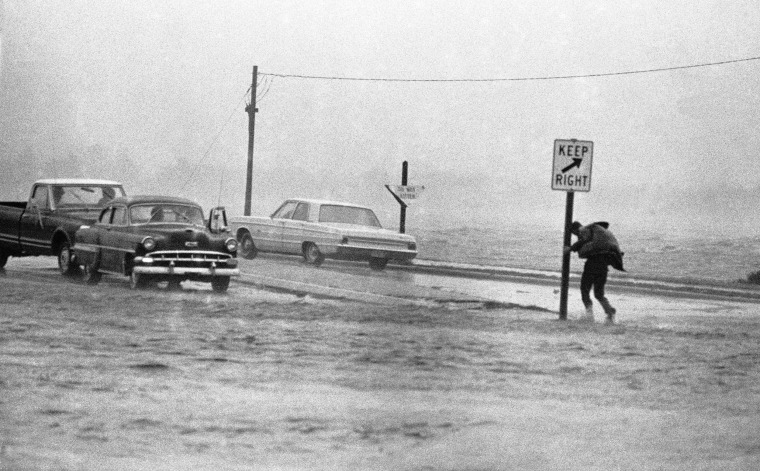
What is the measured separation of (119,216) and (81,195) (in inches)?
118

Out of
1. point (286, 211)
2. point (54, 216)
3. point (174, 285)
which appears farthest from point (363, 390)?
point (286, 211)

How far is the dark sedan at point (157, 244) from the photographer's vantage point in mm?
20094

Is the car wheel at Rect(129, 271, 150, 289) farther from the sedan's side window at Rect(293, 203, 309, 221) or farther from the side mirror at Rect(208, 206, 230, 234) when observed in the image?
the sedan's side window at Rect(293, 203, 309, 221)

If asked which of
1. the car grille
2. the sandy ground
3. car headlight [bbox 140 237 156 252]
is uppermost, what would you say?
car headlight [bbox 140 237 156 252]

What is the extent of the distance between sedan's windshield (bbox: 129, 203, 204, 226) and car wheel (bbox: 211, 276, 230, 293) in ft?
4.14

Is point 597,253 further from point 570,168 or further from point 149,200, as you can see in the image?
point 149,200

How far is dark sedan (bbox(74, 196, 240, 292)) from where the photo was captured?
20.1m

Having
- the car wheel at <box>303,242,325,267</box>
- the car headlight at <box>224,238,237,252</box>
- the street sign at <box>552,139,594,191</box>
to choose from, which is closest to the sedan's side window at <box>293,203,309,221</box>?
the car wheel at <box>303,242,325,267</box>

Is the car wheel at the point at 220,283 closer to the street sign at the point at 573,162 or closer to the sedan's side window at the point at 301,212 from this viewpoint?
the street sign at the point at 573,162

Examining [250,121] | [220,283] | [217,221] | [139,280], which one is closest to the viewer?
[139,280]

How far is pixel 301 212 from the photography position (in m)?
30.0

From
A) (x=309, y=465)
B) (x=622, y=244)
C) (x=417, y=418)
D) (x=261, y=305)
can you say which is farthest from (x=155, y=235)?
(x=622, y=244)

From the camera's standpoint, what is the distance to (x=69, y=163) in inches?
1944

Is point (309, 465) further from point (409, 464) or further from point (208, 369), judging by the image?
point (208, 369)
